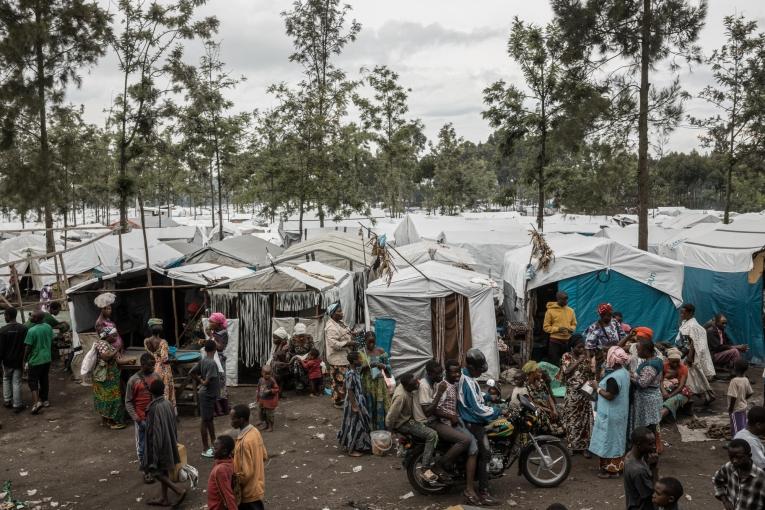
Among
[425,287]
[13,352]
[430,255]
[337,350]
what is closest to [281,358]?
[337,350]

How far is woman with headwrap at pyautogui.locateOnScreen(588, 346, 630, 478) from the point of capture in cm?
634

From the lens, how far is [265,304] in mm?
11000

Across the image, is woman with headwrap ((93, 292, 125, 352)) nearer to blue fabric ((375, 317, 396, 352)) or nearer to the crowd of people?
the crowd of people

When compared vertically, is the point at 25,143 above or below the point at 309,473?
above

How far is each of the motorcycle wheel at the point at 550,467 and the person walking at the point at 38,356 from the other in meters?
7.62

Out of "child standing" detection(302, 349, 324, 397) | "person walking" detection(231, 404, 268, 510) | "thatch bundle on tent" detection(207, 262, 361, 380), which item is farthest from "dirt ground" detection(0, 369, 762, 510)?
"thatch bundle on tent" detection(207, 262, 361, 380)

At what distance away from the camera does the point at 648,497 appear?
454cm

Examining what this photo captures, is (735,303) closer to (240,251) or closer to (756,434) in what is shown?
(756,434)

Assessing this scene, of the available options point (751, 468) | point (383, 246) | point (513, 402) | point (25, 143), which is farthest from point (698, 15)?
point (25, 143)

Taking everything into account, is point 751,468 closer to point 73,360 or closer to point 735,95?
point 73,360

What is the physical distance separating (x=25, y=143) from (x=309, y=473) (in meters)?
15.9

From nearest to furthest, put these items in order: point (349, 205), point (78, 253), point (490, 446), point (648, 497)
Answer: point (648, 497) < point (490, 446) < point (78, 253) < point (349, 205)

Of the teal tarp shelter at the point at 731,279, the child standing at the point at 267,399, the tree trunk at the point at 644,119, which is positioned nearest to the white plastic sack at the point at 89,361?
the child standing at the point at 267,399

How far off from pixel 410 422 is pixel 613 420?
7.31 feet
